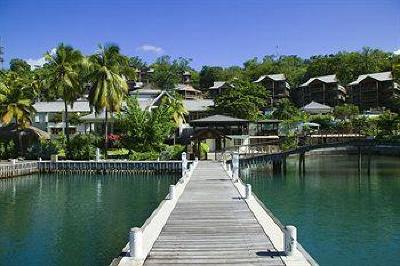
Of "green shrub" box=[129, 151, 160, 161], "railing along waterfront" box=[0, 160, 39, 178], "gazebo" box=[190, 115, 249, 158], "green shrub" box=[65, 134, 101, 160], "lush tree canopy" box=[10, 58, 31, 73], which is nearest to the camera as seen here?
"railing along waterfront" box=[0, 160, 39, 178]

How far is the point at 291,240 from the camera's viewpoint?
47.4ft

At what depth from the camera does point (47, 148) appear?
2520 inches

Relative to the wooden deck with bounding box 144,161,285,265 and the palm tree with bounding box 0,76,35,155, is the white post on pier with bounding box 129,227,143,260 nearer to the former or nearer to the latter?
the wooden deck with bounding box 144,161,285,265

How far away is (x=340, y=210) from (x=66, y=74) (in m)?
41.0

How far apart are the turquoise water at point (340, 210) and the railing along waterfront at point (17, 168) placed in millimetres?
25402

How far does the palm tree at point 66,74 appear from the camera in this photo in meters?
61.0

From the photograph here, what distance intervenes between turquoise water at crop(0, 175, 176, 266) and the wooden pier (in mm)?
3801

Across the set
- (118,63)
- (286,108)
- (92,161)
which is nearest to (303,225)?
(92,161)

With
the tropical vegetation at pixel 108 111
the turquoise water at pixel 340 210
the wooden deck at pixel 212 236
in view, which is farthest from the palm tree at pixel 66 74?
the wooden deck at pixel 212 236

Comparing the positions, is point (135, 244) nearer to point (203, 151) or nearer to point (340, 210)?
point (340, 210)

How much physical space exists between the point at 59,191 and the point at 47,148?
22.1 metres

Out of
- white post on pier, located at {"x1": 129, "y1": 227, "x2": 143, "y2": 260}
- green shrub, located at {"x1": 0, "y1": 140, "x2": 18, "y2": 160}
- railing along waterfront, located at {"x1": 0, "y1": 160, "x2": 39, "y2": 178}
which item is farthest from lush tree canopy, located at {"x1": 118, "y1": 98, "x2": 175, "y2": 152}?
white post on pier, located at {"x1": 129, "y1": 227, "x2": 143, "y2": 260}

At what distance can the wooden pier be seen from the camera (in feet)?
47.1

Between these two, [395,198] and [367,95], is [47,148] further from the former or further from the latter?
[367,95]
